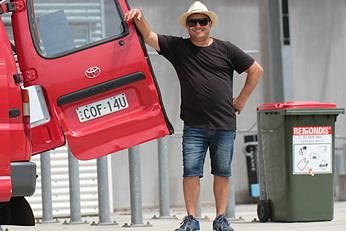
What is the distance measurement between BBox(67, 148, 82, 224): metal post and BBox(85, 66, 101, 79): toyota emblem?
10.5 feet

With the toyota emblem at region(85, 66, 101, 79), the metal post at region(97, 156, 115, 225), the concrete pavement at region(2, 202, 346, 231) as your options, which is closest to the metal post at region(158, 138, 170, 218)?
the concrete pavement at region(2, 202, 346, 231)

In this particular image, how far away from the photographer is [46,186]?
12.7m

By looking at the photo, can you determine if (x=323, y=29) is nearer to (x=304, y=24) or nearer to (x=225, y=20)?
(x=304, y=24)

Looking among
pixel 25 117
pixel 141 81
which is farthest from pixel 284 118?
pixel 25 117

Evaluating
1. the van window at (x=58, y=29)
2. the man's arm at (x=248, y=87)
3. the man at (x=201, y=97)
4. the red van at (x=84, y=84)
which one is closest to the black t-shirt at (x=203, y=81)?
the man at (x=201, y=97)

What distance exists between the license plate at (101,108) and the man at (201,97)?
2.24 ft

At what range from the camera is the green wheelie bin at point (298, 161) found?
11.7 metres

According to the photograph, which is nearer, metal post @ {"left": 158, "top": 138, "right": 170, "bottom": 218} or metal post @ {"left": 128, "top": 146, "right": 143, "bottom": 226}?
metal post @ {"left": 128, "top": 146, "right": 143, "bottom": 226}

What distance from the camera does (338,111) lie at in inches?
464

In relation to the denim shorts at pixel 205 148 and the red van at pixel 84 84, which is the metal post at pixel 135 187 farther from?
the red van at pixel 84 84

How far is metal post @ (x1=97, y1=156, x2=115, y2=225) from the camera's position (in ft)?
39.8

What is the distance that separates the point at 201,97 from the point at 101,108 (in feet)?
3.23

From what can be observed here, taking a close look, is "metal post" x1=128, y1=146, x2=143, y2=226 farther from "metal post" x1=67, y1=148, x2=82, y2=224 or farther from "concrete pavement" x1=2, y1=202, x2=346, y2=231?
"metal post" x1=67, y1=148, x2=82, y2=224

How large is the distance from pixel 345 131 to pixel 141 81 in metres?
8.81
